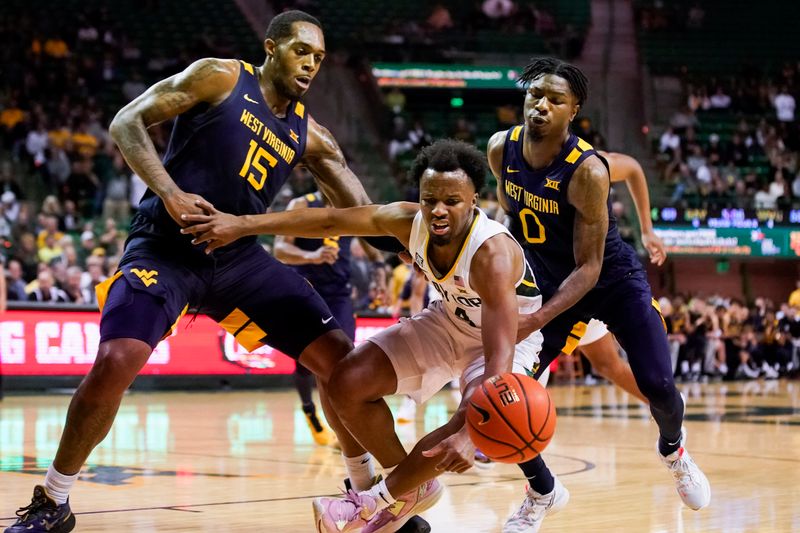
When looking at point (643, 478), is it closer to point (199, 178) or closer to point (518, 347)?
point (518, 347)

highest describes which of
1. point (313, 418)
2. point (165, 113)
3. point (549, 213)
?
point (165, 113)

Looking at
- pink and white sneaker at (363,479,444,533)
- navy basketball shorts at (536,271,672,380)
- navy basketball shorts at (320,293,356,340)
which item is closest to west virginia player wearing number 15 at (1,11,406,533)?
pink and white sneaker at (363,479,444,533)

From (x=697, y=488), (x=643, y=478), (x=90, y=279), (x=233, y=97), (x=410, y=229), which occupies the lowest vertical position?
(x=90, y=279)

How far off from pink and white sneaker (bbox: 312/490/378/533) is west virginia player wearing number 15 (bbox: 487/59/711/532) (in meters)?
0.84

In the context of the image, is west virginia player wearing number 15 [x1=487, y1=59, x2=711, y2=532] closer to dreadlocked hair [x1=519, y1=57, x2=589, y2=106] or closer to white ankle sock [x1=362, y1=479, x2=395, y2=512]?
dreadlocked hair [x1=519, y1=57, x2=589, y2=106]

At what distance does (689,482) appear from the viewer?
5652 mm

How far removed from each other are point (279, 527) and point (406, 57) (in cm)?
2026

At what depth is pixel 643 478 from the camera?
6.95m

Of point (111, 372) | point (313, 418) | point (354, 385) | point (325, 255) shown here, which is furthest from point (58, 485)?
point (325, 255)

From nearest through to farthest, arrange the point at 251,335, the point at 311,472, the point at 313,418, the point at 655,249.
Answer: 1. the point at 251,335
2. the point at 655,249
3. the point at 311,472
4. the point at 313,418

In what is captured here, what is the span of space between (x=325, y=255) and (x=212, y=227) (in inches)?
155

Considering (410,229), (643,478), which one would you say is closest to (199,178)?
(410,229)

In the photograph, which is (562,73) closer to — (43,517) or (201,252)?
(201,252)

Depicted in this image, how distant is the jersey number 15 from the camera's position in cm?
518
